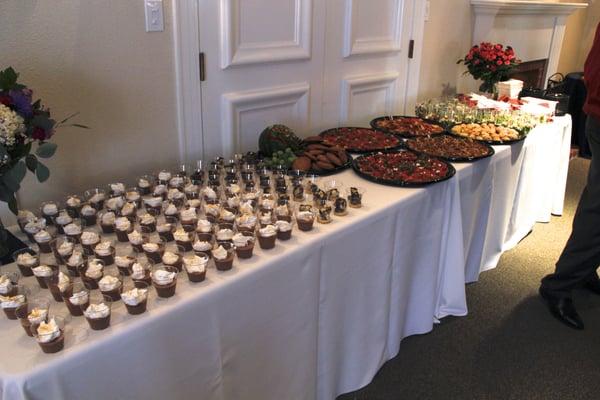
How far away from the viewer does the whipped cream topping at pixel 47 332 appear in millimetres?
902

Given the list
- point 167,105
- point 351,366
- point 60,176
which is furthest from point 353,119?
point 60,176

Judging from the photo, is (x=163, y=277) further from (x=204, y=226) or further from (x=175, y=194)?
(x=175, y=194)

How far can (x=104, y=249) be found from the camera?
3.89 feet

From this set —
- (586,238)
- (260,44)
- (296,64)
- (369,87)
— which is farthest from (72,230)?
(586,238)

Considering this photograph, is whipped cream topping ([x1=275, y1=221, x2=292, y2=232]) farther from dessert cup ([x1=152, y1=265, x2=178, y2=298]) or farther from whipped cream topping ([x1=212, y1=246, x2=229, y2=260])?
dessert cup ([x1=152, y1=265, x2=178, y2=298])

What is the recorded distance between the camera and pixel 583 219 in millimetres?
2039

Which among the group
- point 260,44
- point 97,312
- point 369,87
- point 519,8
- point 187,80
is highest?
point 519,8

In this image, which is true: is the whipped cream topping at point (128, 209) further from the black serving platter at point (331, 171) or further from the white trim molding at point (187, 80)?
the black serving platter at point (331, 171)

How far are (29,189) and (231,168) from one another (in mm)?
616

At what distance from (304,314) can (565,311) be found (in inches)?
54.0

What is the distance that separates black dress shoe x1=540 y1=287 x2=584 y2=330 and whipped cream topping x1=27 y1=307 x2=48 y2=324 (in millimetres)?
2024

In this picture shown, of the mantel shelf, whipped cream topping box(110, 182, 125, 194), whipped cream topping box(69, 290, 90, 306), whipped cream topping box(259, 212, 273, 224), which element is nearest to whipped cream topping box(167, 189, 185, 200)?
whipped cream topping box(110, 182, 125, 194)

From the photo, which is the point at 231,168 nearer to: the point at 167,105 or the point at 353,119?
the point at 167,105

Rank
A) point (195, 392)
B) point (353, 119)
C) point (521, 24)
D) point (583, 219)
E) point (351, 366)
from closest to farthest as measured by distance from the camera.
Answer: point (195, 392)
point (351, 366)
point (583, 219)
point (353, 119)
point (521, 24)
